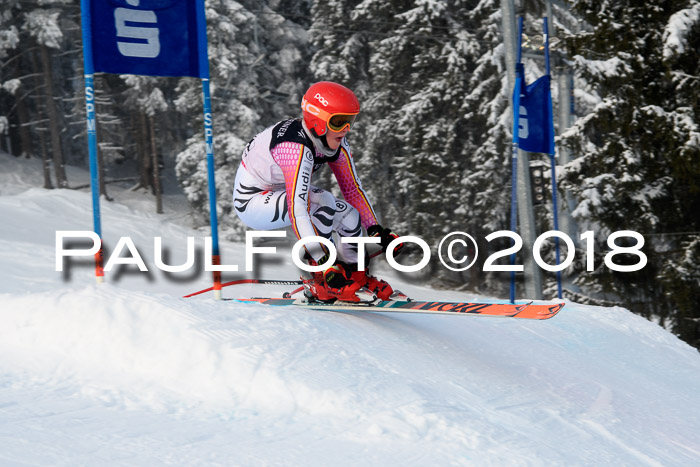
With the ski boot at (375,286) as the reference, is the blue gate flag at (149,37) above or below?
above

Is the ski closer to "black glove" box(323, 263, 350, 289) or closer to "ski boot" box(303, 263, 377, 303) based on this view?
"ski boot" box(303, 263, 377, 303)

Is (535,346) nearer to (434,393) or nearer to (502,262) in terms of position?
(434,393)

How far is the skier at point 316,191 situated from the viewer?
4910 millimetres

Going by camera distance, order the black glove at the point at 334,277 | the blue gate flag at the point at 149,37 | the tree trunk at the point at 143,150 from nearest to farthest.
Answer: the black glove at the point at 334,277, the blue gate flag at the point at 149,37, the tree trunk at the point at 143,150

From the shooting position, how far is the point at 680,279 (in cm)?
1277

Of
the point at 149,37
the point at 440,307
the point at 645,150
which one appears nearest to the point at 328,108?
the point at 149,37

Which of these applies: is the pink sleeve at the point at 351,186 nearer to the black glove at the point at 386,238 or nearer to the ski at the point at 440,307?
the black glove at the point at 386,238

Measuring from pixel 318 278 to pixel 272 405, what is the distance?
234 centimetres

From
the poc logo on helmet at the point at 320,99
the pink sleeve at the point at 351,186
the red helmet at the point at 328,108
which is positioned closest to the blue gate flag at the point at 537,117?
the pink sleeve at the point at 351,186

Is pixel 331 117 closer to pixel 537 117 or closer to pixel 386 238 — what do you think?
pixel 386 238

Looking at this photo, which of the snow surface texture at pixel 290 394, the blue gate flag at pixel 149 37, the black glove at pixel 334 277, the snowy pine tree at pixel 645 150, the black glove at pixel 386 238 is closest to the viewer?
the snow surface texture at pixel 290 394

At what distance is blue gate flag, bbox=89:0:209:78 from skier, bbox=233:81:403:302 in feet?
2.90

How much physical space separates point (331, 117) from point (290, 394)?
7.36ft

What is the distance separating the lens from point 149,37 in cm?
528
